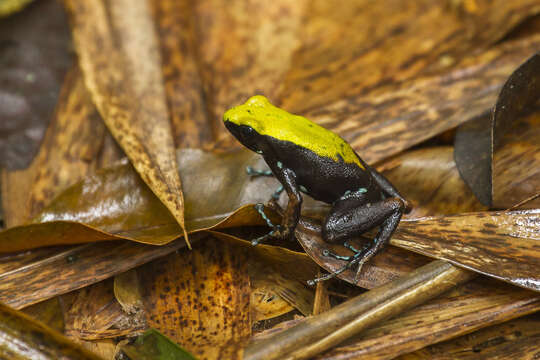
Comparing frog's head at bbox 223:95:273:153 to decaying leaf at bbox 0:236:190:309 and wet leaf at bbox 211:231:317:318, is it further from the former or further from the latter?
decaying leaf at bbox 0:236:190:309

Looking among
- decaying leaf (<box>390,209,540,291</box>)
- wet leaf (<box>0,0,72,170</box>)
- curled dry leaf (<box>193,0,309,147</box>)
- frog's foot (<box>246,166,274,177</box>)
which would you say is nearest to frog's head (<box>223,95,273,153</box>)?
frog's foot (<box>246,166,274,177</box>)

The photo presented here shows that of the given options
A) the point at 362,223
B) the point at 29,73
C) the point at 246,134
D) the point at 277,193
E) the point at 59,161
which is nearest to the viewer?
the point at 362,223

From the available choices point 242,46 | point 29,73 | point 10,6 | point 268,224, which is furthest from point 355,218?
point 10,6

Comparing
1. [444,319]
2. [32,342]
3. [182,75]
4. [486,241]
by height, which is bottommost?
[444,319]

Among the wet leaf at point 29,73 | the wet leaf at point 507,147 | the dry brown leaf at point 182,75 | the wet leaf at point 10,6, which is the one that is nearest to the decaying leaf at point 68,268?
the dry brown leaf at point 182,75

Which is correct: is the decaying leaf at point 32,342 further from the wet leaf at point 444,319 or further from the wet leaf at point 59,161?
the wet leaf at point 59,161

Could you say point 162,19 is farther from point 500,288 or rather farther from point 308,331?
point 500,288

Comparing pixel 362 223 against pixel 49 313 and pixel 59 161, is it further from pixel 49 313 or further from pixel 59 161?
pixel 59 161

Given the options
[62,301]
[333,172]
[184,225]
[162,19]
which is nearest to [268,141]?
[333,172]
